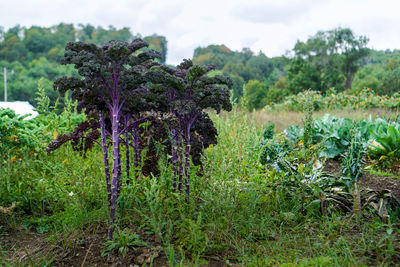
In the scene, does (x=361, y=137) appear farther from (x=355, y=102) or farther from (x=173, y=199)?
(x=355, y=102)

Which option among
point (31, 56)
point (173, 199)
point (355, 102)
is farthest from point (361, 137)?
point (31, 56)

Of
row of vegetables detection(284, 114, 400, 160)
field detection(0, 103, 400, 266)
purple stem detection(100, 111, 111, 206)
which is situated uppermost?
purple stem detection(100, 111, 111, 206)

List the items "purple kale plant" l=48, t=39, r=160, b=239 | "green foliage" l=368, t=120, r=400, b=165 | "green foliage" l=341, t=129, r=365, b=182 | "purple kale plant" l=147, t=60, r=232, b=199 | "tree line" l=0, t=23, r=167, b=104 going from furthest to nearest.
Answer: "tree line" l=0, t=23, r=167, b=104 → "green foliage" l=368, t=120, r=400, b=165 → "green foliage" l=341, t=129, r=365, b=182 → "purple kale plant" l=147, t=60, r=232, b=199 → "purple kale plant" l=48, t=39, r=160, b=239

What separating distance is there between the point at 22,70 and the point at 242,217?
155 feet

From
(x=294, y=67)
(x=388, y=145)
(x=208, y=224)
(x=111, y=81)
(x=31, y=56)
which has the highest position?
(x=31, y=56)

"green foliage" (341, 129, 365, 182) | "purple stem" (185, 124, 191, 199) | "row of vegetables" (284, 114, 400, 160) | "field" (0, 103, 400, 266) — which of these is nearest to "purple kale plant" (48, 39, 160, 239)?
"field" (0, 103, 400, 266)

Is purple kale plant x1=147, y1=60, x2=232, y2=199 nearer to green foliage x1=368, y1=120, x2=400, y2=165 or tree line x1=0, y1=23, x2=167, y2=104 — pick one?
green foliage x1=368, y1=120, x2=400, y2=165

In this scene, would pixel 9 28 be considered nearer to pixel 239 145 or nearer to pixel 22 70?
pixel 22 70

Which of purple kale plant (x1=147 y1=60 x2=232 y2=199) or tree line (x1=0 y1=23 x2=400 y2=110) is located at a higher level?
tree line (x1=0 y1=23 x2=400 y2=110)

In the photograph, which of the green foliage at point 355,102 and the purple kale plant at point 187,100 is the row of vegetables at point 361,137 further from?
the green foliage at point 355,102

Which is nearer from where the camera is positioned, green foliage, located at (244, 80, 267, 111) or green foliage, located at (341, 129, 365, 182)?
green foliage, located at (341, 129, 365, 182)

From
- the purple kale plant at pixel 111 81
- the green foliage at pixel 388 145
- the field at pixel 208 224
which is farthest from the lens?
the green foliage at pixel 388 145

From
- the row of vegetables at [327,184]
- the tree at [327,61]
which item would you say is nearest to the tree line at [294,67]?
the tree at [327,61]

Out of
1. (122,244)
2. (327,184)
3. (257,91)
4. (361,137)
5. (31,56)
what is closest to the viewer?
(122,244)
